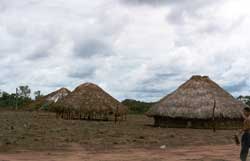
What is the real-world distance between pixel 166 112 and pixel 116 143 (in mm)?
11834

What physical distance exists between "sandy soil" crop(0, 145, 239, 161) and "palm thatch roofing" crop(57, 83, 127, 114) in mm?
20170

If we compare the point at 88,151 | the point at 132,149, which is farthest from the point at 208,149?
the point at 88,151

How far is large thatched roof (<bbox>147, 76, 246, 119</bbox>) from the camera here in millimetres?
27094

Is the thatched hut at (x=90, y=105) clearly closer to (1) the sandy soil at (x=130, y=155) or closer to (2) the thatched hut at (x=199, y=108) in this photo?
(2) the thatched hut at (x=199, y=108)

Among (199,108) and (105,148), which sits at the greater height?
(199,108)

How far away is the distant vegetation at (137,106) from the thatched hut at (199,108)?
21520 mm

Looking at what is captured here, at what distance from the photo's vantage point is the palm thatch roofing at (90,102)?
34781 millimetres

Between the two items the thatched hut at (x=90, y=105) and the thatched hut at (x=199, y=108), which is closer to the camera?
the thatched hut at (x=199, y=108)

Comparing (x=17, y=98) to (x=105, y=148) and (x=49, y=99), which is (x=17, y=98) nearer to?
(x=49, y=99)

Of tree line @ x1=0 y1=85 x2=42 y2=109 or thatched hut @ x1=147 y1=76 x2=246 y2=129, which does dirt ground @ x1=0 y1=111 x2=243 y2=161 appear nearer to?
thatched hut @ x1=147 y1=76 x2=246 y2=129

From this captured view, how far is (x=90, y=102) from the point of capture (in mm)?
35125

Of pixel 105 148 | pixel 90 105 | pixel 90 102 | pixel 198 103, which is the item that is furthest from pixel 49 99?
pixel 105 148

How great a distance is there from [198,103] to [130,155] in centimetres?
1528

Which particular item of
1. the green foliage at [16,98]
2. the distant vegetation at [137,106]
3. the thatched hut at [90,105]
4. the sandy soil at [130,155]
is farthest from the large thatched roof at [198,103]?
the green foliage at [16,98]
